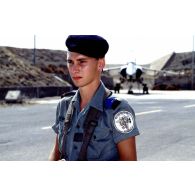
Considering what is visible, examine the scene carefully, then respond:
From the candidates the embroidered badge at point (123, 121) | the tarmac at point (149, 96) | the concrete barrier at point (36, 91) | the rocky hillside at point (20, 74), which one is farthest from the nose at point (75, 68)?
the rocky hillside at point (20, 74)

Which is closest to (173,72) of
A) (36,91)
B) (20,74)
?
(20,74)

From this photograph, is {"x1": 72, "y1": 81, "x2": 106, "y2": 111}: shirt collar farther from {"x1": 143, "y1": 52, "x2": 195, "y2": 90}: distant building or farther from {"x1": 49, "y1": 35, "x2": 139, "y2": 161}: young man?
{"x1": 143, "y1": 52, "x2": 195, "y2": 90}: distant building

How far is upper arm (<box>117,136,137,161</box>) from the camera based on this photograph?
2135 mm

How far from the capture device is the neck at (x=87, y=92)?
7.33 ft

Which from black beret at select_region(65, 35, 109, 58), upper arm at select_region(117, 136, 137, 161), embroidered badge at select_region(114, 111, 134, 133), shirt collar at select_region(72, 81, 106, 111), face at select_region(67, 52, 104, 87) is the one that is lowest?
upper arm at select_region(117, 136, 137, 161)

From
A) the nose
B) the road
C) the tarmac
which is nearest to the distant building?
the tarmac

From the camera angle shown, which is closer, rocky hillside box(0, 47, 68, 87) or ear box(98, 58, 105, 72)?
ear box(98, 58, 105, 72)

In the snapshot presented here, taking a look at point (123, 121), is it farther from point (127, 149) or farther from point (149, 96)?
point (149, 96)

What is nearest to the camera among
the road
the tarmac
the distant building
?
the road

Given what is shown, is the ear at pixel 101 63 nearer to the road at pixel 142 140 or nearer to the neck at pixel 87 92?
the neck at pixel 87 92

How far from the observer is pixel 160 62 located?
106750 millimetres

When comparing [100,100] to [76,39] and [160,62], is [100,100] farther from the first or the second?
[160,62]

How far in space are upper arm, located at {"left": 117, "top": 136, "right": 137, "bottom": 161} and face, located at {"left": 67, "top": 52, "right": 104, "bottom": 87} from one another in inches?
14.2
